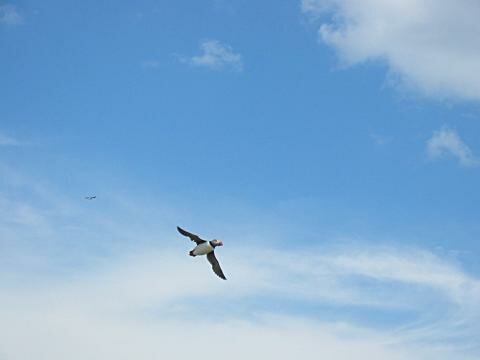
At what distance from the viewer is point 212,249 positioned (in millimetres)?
70688

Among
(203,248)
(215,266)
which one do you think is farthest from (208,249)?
(215,266)

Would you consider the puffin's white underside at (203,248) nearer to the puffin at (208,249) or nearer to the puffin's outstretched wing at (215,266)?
the puffin at (208,249)

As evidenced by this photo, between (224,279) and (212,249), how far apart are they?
407cm

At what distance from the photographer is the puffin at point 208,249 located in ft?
230

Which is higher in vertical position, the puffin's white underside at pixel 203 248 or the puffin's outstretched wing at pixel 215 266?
the puffin's white underside at pixel 203 248

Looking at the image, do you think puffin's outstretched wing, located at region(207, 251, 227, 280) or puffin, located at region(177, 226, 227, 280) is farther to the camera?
puffin's outstretched wing, located at region(207, 251, 227, 280)

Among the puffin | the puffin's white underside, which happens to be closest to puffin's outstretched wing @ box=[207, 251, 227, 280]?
the puffin

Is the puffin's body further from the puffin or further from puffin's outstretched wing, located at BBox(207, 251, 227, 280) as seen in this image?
puffin's outstretched wing, located at BBox(207, 251, 227, 280)

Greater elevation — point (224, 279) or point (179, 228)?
point (179, 228)

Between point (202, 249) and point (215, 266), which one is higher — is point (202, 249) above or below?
above

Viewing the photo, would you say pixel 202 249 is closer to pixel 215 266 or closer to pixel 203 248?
pixel 203 248

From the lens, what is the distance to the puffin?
7012 cm

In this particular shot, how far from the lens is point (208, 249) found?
230 ft

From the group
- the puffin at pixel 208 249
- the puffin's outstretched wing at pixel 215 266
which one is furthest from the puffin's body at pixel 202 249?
the puffin's outstretched wing at pixel 215 266
